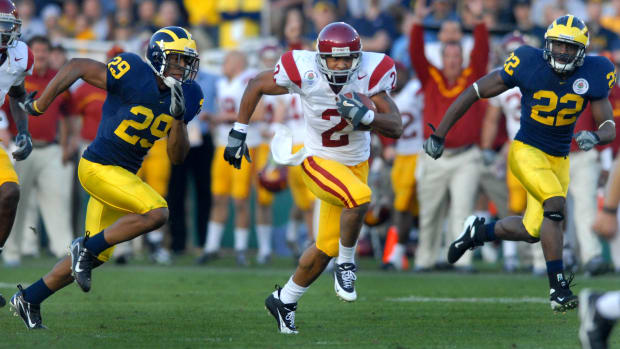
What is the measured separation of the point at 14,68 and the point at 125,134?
894 mm

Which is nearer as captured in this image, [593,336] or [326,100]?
[593,336]

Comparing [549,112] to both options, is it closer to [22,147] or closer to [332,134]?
[332,134]

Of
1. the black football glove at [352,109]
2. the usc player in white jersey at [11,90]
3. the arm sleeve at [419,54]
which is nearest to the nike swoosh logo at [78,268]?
the usc player in white jersey at [11,90]

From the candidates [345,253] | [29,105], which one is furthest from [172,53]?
[345,253]

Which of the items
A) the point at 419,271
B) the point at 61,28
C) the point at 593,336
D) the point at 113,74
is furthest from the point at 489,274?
the point at 61,28

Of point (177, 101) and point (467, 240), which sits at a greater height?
point (177, 101)

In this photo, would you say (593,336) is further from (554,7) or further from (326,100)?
(554,7)

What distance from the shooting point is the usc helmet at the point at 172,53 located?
251 inches

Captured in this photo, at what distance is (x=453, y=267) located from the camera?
1083 cm

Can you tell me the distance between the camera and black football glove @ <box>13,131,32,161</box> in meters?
6.55

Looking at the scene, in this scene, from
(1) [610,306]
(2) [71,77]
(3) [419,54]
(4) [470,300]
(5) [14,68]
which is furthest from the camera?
(3) [419,54]

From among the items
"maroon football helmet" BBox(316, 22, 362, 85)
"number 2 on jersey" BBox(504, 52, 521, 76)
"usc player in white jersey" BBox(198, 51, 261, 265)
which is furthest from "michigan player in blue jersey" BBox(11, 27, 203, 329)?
"usc player in white jersey" BBox(198, 51, 261, 265)

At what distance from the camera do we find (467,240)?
24.9 feet

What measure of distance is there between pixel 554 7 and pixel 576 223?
3543 millimetres
